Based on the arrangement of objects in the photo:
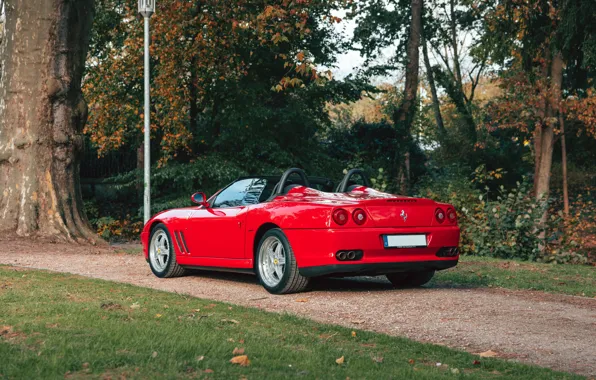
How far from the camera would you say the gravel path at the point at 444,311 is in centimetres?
645

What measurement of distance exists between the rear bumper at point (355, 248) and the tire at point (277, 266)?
9 cm

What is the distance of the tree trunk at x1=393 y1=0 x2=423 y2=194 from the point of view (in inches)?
1275

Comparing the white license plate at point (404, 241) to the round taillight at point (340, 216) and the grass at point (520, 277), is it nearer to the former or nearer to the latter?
the round taillight at point (340, 216)

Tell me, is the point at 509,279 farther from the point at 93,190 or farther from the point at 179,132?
the point at 93,190

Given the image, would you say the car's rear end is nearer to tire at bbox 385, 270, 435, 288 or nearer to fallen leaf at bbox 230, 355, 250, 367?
tire at bbox 385, 270, 435, 288

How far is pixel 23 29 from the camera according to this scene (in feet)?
57.2

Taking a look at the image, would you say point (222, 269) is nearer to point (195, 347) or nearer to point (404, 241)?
point (404, 241)

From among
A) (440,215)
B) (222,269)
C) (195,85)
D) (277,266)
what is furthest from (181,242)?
(195,85)

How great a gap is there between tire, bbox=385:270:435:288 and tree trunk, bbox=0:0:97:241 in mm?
8728

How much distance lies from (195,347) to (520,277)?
6.83 m

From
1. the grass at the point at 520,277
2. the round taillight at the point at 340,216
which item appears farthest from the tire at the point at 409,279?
the round taillight at the point at 340,216

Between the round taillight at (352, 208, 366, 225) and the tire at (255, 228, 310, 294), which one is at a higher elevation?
the round taillight at (352, 208, 366, 225)

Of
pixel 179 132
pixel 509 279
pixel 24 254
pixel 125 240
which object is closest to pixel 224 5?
pixel 179 132

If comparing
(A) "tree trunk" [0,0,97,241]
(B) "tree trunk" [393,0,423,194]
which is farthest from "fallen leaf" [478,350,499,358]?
(B) "tree trunk" [393,0,423,194]
